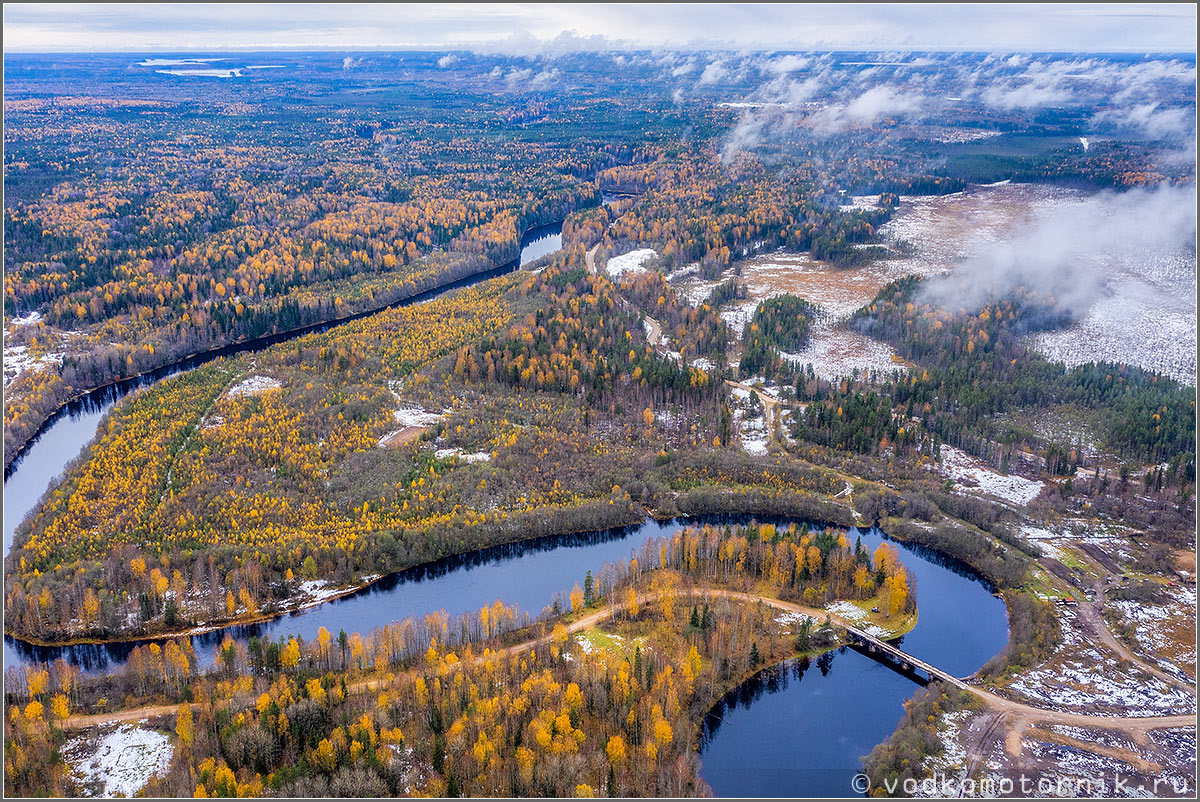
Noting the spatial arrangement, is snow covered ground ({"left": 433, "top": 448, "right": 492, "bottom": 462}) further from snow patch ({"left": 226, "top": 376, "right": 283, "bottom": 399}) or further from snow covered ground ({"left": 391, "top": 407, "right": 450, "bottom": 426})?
snow patch ({"left": 226, "top": 376, "right": 283, "bottom": 399})

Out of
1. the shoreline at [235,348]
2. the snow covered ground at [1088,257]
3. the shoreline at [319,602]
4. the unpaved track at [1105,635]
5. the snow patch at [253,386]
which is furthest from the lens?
the snow covered ground at [1088,257]

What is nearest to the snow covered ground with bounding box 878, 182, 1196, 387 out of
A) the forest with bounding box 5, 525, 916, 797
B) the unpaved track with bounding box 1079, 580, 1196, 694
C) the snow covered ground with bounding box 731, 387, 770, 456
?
the snow covered ground with bounding box 731, 387, 770, 456

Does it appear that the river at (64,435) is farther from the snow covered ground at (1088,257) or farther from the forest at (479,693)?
the snow covered ground at (1088,257)

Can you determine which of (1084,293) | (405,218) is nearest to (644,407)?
(1084,293)

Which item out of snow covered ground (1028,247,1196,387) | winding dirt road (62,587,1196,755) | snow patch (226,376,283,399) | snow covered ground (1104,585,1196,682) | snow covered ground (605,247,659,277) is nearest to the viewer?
winding dirt road (62,587,1196,755)

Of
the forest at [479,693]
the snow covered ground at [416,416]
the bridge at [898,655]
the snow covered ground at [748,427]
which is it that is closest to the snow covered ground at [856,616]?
the bridge at [898,655]

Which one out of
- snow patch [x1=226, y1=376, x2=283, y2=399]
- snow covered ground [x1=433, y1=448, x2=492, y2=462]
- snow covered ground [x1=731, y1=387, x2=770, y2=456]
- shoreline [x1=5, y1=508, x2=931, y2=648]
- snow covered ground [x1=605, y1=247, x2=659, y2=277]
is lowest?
shoreline [x1=5, y1=508, x2=931, y2=648]
